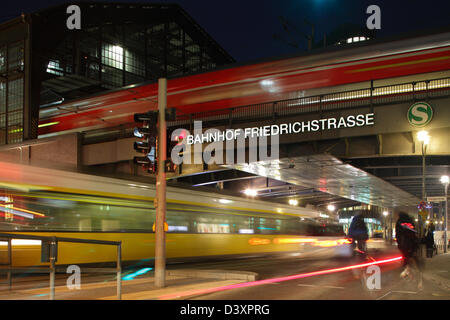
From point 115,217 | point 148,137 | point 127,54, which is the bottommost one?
point 115,217

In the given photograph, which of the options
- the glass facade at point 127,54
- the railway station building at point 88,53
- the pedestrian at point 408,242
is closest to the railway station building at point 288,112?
the railway station building at point 88,53

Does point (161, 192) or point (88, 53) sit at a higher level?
point (88, 53)

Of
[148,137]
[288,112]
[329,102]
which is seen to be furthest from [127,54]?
[148,137]

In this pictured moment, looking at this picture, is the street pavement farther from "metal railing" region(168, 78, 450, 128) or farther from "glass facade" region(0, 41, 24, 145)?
"glass facade" region(0, 41, 24, 145)

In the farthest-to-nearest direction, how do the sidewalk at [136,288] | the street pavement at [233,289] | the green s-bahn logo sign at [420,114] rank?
the green s-bahn logo sign at [420,114] < the street pavement at [233,289] < the sidewalk at [136,288]

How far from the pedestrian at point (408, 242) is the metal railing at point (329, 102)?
241 inches

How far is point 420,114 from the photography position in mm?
16250

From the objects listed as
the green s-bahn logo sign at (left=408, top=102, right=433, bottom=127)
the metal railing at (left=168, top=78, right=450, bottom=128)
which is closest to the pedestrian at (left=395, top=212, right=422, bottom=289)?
the green s-bahn logo sign at (left=408, top=102, right=433, bottom=127)

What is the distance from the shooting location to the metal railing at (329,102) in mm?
17047

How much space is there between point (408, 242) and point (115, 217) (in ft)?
32.1

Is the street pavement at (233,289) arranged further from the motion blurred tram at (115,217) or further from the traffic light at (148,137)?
the traffic light at (148,137)

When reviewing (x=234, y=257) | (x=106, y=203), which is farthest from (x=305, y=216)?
(x=106, y=203)

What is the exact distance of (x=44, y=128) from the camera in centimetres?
3072

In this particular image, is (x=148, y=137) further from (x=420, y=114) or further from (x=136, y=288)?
(x=420, y=114)
